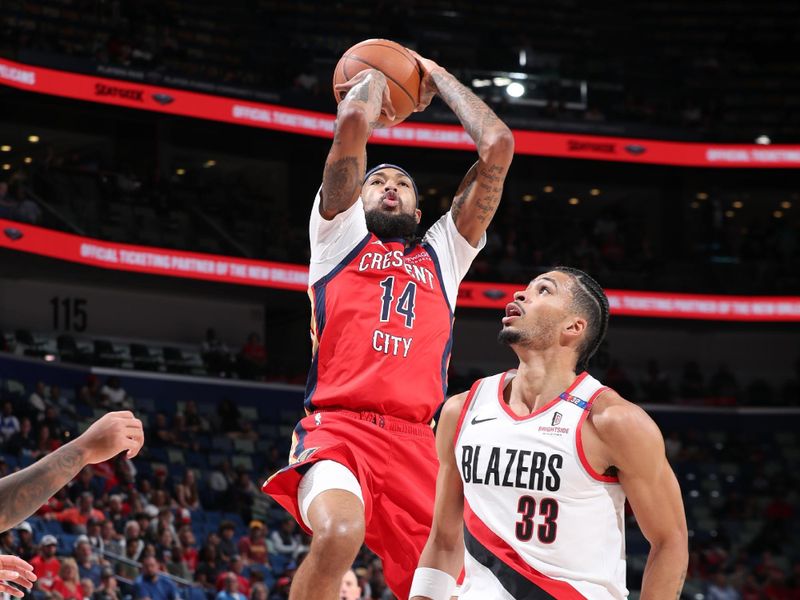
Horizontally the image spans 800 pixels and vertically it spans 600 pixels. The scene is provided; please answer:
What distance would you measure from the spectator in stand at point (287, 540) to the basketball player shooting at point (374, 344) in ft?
32.1

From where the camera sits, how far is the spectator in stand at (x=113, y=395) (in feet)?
57.7

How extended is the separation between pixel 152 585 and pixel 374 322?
24.5ft

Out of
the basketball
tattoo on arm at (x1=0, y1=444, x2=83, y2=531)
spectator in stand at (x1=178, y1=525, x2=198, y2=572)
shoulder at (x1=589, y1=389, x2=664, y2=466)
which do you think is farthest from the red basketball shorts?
spectator in stand at (x1=178, y1=525, x2=198, y2=572)

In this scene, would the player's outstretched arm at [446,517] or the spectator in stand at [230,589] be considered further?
the spectator in stand at [230,589]

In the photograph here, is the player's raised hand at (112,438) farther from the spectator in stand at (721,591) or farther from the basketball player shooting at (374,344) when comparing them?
the spectator in stand at (721,591)

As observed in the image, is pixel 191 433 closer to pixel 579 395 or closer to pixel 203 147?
pixel 203 147

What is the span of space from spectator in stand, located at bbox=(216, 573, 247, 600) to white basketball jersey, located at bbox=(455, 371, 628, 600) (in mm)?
8462

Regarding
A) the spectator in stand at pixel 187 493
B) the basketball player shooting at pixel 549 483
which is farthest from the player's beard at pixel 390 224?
the spectator in stand at pixel 187 493

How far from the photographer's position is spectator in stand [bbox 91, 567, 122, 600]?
36.9 ft

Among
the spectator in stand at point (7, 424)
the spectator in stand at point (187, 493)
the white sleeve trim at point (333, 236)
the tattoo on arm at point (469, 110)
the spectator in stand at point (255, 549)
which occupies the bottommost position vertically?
the spectator in stand at point (255, 549)

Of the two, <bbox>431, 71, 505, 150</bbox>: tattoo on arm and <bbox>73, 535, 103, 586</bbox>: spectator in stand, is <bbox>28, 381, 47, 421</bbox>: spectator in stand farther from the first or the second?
<bbox>431, 71, 505, 150</bbox>: tattoo on arm

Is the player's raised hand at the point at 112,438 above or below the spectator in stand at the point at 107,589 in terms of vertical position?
above

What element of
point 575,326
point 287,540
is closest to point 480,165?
point 575,326

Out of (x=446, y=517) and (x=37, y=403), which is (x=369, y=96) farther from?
(x=37, y=403)
